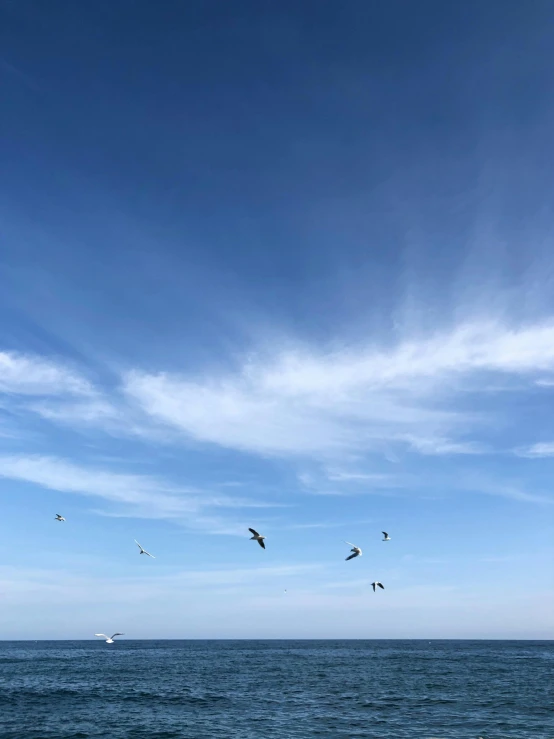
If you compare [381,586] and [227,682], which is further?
[227,682]

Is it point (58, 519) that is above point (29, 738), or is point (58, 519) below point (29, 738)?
above

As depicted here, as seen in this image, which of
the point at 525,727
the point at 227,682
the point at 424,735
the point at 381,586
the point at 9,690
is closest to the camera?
the point at 424,735

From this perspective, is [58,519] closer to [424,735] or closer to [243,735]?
[243,735]

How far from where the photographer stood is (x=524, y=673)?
86562mm

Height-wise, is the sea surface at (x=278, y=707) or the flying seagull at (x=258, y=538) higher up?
the flying seagull at (x=258, y=538)

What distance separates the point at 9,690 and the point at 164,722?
30.2 meters

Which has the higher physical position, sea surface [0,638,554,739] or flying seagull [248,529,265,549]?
flying seagull [248,529,265,549]

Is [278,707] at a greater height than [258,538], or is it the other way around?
[258,538]

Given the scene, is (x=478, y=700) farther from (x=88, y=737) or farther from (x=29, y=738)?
(x=29, y=738)

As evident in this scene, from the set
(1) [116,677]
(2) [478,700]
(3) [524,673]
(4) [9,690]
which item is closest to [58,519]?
(4) [9,690]

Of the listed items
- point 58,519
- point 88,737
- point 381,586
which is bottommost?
point 88,737

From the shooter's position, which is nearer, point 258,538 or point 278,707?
point 258,538

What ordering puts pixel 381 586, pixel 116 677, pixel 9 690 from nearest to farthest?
pixel 381 586, pixel 9 690, pixel 116 677

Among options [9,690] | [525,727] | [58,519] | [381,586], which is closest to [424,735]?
[525,727]
